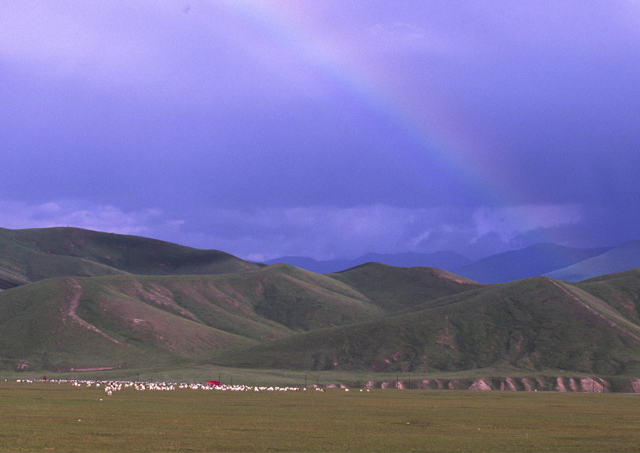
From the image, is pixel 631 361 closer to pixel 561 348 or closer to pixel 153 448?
pixel 561 348

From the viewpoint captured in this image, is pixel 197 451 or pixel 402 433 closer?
pixel 197 451

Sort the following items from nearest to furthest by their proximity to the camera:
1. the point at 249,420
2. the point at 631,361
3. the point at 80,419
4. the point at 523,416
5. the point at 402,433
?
the point at 402,433
the point at 80,419
the point at 249,420
the point at 523,416
the point at 631,361

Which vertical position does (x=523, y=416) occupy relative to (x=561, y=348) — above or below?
below

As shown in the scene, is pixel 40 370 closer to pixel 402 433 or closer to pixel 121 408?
pixel 121 408

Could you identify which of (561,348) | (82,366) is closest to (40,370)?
(82,366)

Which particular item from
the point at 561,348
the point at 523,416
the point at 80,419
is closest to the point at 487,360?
the point at 561,348

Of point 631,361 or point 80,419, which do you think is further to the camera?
point 631,361

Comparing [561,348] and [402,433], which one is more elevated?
[561,348]

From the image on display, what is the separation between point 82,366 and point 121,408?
125717 millimetres

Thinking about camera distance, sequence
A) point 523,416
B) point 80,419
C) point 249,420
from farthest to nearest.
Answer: point 523,416
point 249,420
point 80,419

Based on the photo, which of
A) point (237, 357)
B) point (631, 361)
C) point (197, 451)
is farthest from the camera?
point (237, 357)

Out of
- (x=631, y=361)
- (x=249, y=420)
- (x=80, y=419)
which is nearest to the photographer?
(x=80, y=419)

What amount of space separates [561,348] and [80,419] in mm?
168169

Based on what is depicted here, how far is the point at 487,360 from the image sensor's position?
19962 centimetres
